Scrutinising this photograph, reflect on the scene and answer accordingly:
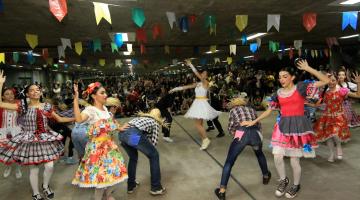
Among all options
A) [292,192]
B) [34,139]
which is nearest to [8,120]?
[34,139]

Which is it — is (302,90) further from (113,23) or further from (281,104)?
(113,23)

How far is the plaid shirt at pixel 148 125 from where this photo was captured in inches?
140

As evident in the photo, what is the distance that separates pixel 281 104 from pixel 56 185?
11.0 ft

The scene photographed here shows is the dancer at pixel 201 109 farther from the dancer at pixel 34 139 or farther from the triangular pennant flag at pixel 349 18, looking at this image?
the triangular pennant flag at pixel 349 18

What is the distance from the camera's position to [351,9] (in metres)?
7.81

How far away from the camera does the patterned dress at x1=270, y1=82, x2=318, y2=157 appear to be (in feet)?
11.1

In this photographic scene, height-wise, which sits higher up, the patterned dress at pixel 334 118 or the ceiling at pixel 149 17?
the ceiling at pixel 149 17

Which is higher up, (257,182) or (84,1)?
(84,1)

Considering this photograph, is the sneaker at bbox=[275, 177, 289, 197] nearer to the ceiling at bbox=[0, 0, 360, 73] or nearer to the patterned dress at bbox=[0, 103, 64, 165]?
the patterned dress at bbox=[0, 103, 64, 165]

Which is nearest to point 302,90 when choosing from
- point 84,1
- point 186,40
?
point 84,1

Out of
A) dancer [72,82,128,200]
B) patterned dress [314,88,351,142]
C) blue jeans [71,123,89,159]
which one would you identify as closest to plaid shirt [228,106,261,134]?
dancer [72,82,128,200]

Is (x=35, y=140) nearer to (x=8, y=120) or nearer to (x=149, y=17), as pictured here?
(x=8, y=120)

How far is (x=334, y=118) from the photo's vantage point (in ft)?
15.6

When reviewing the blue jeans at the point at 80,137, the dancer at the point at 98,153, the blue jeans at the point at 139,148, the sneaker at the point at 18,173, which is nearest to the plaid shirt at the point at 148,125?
the blue jeans at the point at 139,148
